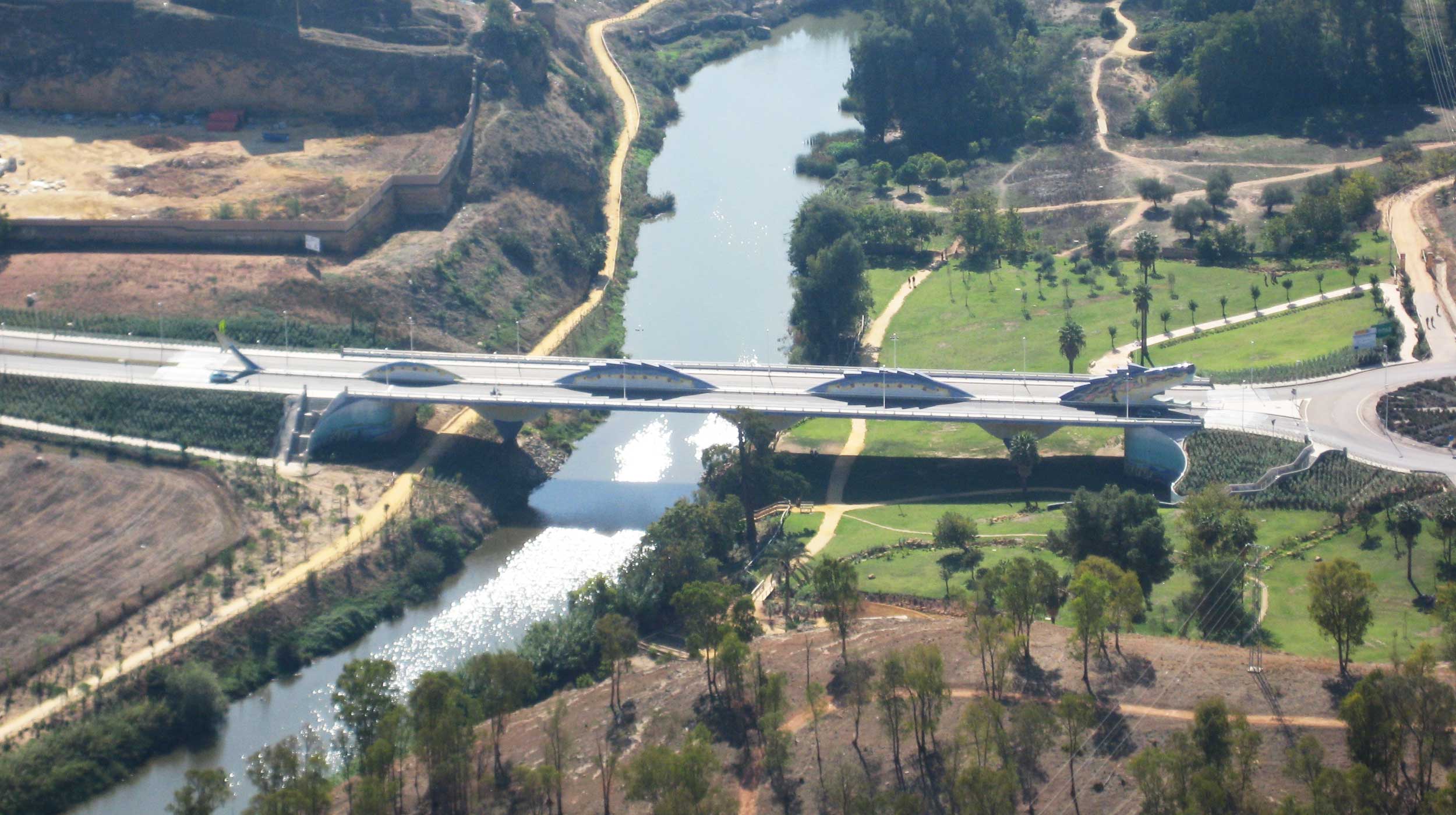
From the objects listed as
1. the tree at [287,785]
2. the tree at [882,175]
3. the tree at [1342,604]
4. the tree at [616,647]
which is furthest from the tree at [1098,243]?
the tree at [287,785]

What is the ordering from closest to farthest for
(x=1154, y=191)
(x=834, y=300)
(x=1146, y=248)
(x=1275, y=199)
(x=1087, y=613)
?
1. (x=1087, y=613)
2. (x=834, y=300)
3. (x=1146, y=248)
4. (x=1275, y=199)
5. (x=1154, y=191)

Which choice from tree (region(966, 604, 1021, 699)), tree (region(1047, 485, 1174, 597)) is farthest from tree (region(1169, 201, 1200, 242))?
tree (region(966, 604, 1021, 699))

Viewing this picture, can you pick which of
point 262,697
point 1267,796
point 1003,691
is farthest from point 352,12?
point 1267,796

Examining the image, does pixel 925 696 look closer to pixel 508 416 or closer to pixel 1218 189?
pixel 508 416

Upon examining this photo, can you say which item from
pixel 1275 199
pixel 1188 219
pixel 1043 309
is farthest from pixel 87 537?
pixel 1275 199

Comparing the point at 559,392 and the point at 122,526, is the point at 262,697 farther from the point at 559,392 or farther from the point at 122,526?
the point at 559,392

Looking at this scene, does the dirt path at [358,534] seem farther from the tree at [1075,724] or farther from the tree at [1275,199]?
the tree at [1275,199]
